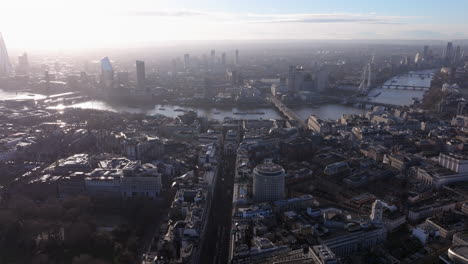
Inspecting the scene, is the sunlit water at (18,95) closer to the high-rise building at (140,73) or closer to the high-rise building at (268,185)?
the high-rise building at (140,73)

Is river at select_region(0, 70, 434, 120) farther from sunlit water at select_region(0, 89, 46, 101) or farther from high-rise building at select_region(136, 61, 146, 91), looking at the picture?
high-rise building at select_region(136, 61, 146, 91)

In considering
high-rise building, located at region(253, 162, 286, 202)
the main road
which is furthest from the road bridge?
high-rise building, located at region(253, 162, 286, 202)

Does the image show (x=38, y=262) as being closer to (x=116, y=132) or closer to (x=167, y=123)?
(x=116, y=132)

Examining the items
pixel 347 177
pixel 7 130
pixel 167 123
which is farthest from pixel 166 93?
pixel 347 177

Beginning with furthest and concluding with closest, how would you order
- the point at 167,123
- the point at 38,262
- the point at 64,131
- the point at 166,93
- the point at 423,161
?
the point at 166,93 → the point at 167,123 → the point at 64,131 → the point at 423,161 → the point at 38,262

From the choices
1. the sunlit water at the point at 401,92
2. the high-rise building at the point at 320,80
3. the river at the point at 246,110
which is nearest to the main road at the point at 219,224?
the river at the point at 246,110

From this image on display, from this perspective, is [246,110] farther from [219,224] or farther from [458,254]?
[458,254]

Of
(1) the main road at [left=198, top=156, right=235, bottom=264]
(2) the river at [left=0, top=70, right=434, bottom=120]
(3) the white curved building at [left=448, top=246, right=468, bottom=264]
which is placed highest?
(3) the white curved building at [left=448, top=246, right=468, bottom=264]
